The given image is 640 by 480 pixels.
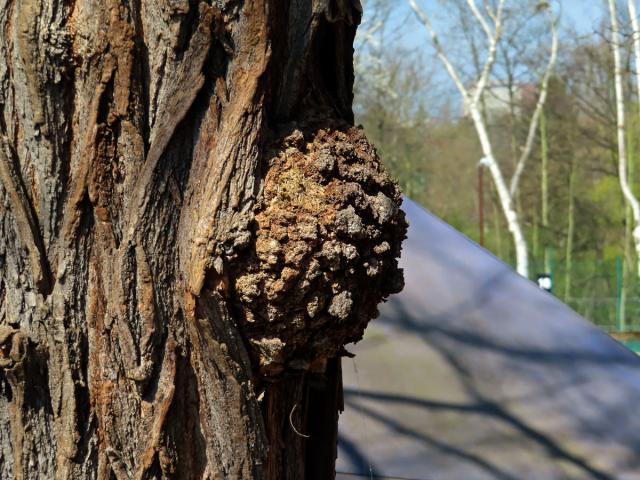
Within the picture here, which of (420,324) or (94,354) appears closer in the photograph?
(94,354)

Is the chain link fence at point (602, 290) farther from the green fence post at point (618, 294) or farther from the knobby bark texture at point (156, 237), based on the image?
the knobby bark texture at point (156, 237)

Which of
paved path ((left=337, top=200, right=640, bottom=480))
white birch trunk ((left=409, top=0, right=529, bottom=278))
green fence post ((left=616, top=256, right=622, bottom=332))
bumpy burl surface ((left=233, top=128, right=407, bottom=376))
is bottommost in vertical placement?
paved path ((left=337, top=200, right=640, bottom=480))

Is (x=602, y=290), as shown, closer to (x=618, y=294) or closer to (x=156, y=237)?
(x=618, y=294)

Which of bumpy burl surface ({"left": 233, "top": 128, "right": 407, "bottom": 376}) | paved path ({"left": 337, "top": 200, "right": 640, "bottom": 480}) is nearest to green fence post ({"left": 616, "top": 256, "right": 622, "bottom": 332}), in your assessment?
paved path ({"left": 337, "top": 200, "right": 640, "bottom": 480})

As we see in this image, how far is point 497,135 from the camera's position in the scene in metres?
27.4

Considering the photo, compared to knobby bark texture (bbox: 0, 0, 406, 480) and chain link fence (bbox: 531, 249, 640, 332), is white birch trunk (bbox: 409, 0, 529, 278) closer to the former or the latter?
chain link fence (bbox: 531, 249, 640, 332)

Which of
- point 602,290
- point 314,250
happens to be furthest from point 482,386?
point 602,290

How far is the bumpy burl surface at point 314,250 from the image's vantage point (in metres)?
1.56

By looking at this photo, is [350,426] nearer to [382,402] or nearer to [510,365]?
[382,402]

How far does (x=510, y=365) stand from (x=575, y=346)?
0.36 metres

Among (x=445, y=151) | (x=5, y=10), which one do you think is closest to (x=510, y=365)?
(x=5, y=10)

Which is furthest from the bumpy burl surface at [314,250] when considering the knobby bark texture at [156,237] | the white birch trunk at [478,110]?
the white birch trunk at [478,110]

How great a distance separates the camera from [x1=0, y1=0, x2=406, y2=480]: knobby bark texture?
1552mm

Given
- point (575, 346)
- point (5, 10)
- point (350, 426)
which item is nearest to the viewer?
point (5, 10)
